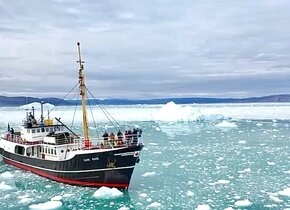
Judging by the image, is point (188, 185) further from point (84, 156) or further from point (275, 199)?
point (84, 156)

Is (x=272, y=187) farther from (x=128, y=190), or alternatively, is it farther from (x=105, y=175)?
(x=105, y=175)

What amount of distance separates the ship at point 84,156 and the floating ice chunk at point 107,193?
0.79 meters

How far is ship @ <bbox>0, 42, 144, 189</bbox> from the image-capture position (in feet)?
54.2

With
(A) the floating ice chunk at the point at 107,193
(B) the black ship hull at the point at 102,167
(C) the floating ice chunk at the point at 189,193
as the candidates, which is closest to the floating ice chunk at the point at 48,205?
(A) the floating ice chunk at the point at 107,193

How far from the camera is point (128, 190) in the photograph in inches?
647

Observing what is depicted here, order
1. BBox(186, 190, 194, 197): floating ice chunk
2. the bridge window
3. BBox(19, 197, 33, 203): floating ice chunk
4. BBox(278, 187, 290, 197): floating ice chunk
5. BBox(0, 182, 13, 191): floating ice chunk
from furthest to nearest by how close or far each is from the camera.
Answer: the bridge window → BBox(0, 182, 13, 191): floating ice chunk → BBox(186, 190, 194, 197): floating ice chunk → BBox(19, 197, 33, 203): floating ice chunk → BBox(278, 187, 290, 197): floating ice chunk

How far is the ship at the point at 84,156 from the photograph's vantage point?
16.5 metres

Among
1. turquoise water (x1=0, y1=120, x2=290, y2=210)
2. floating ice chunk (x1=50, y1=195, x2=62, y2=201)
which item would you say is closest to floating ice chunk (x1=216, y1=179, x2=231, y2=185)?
turquoise water (x1=0, y1=120, x2=290, y2=210)

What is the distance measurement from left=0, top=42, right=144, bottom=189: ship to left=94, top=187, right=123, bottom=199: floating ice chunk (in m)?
0.79

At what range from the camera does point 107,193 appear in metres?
15.6

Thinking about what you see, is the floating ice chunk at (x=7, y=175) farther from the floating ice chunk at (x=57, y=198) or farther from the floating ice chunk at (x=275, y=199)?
the floating ice chunk at (x=275, y=199)

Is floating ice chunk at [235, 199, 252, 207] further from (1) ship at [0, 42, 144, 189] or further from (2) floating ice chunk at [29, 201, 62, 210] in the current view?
(2) floating ice chunk at [29, 201, 62, 210]

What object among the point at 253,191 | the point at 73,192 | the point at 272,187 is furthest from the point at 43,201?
the point at 272,187

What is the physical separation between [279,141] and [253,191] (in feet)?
55.5
